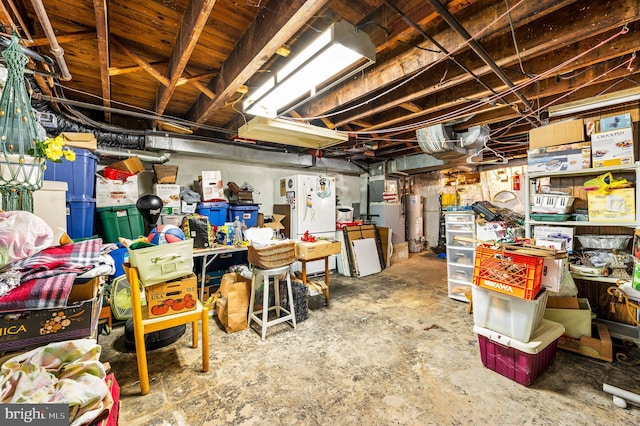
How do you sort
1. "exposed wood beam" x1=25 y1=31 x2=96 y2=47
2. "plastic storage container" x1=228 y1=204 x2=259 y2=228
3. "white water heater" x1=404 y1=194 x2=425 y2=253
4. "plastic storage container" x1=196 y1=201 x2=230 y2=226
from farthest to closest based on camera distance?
1. "white water heater" x1=404 y1=194 x2=425 y2=253
2. "plastic storage container" x1=228 y1=204 x2=259 y2=228
3. "plastic storage container" x1=196 y1=201 x2=230 y2=226
4. "exposed wood beam" x1=25 y1=31 x2=96 y2=47

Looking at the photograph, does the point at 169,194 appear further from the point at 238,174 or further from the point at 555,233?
the point at 555,233

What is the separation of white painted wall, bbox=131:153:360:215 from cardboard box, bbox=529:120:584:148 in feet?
12.8

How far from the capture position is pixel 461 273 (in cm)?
362

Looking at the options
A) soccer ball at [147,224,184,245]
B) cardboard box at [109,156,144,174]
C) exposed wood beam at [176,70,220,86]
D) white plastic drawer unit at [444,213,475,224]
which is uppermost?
exposed wood beam at [176,70,220,86]

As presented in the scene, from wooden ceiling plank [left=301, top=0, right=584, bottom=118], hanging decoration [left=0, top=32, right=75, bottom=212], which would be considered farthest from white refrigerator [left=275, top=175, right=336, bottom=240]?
hanging decoration [left=0, top=32, right=75, bottom=212]

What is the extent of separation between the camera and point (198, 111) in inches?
120

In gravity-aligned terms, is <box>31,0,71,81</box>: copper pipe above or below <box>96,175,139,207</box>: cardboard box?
above

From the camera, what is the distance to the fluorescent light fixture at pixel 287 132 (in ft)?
9.35

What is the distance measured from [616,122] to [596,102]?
33 cm

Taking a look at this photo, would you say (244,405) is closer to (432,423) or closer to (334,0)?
(432,423)

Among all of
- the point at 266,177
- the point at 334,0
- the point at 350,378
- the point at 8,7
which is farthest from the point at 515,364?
the point at 266,177

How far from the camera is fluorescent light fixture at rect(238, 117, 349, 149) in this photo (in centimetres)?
285

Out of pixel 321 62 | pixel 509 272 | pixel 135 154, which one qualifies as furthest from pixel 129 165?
pixel 509 272

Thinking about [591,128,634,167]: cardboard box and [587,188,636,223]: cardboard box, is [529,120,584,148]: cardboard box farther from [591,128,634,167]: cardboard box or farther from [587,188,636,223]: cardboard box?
[587,188,636,223]: cardboard box
